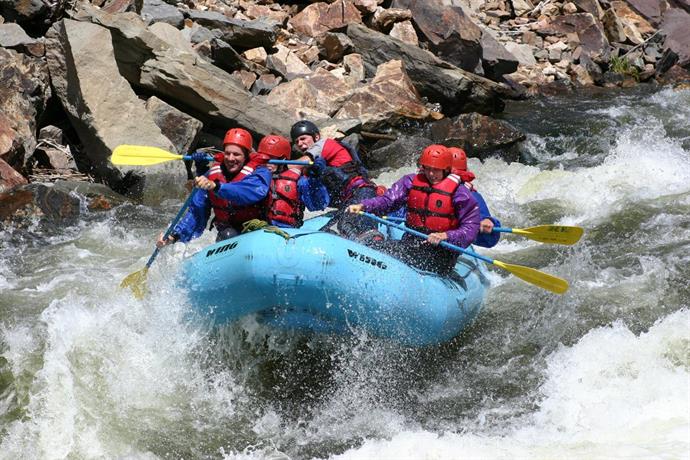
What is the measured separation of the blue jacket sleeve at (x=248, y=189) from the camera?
17.3 ft

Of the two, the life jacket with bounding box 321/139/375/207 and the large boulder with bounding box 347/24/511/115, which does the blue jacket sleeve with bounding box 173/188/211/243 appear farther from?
the large boulder with bounding box 347/24/511/115

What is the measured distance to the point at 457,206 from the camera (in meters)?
5.55

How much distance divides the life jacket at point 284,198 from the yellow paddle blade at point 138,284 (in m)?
0.97

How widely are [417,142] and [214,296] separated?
226 inches

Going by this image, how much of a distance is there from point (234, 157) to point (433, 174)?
1.34 m

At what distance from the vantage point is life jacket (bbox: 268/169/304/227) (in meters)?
5.77

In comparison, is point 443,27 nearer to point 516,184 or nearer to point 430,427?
point 516,184

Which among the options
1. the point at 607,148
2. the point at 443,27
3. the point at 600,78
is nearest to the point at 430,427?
the point at 607,148

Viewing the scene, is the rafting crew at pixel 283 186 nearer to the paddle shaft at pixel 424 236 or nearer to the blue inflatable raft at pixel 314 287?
the paddle shaft at pixel 424 236

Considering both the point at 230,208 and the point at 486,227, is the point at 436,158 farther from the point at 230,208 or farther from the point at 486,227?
the point at 230,208

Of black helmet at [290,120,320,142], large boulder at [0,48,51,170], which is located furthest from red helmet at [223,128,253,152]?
large boulder at [0,48,51,170]

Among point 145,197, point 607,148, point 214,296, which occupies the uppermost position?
point 214,296

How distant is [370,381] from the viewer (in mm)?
5301

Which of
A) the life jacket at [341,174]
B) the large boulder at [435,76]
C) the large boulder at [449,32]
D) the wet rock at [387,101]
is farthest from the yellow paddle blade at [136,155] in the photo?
the large boulder at [449,32]
